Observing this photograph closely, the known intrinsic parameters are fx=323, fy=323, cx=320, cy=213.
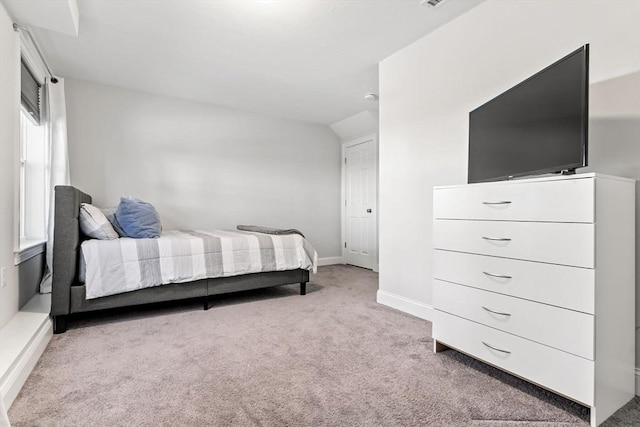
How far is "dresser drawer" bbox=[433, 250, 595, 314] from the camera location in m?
1.28

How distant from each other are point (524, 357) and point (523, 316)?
184mm

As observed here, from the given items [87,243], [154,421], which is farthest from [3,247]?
[154,421]

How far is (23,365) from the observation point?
63.3 inches

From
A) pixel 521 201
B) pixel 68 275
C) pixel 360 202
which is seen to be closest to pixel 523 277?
pixel 521 201

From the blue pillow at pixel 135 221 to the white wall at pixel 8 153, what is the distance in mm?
666

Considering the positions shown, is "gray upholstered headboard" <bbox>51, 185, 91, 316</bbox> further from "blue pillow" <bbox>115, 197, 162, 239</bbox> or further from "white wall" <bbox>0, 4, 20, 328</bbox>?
"blue pillow" <bbox>115, 197, 162, 239</bbox>

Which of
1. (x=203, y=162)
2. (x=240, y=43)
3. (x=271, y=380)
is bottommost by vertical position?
(x=271, y=380)

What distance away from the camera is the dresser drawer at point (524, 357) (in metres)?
1.28

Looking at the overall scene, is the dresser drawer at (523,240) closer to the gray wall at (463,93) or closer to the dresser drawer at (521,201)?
the dresser drawer at (521,201)

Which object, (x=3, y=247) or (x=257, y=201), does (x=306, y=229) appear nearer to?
(x=257, y=201)

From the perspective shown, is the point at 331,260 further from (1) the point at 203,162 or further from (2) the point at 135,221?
(2) the point at 135,221

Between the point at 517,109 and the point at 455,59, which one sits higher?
the point at 455,59

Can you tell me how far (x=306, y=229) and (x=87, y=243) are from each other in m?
3.23

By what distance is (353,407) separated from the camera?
4.60 ft
